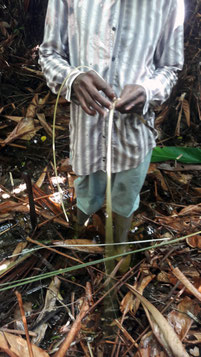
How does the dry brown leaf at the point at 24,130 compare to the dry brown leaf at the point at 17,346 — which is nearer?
the dry brown leaf at the point at 17,346

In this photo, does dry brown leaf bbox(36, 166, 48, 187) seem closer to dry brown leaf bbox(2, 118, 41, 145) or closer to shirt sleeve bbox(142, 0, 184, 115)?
dry brown leaf bbox(2, 118, 41, 145)

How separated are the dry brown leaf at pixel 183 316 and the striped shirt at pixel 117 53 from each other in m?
0.57

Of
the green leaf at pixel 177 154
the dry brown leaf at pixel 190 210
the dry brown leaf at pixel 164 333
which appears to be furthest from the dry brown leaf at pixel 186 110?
the dry brown leaf at pixel 164 333

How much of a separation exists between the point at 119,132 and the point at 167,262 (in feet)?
2.15

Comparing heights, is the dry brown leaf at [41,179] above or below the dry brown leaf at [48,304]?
above

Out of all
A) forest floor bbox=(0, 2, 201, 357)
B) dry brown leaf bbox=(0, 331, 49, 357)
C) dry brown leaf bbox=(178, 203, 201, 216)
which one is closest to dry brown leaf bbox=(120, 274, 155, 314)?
forest floor bbox=(0, 2, 201, 357)

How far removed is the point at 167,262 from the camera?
1.27 m

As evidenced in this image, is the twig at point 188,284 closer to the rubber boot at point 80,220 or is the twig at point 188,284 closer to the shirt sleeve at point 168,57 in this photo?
the rubber boot at point 80,220

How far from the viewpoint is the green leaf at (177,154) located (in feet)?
5.72

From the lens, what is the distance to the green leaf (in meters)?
1.74

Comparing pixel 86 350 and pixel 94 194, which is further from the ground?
pixel 94 194

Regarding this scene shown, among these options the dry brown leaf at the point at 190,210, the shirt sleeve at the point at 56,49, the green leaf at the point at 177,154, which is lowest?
the dry brown leaf at the point at 190,210

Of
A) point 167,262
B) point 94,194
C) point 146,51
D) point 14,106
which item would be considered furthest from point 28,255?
point 14,106

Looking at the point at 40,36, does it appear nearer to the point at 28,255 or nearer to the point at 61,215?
the point at 61,215
